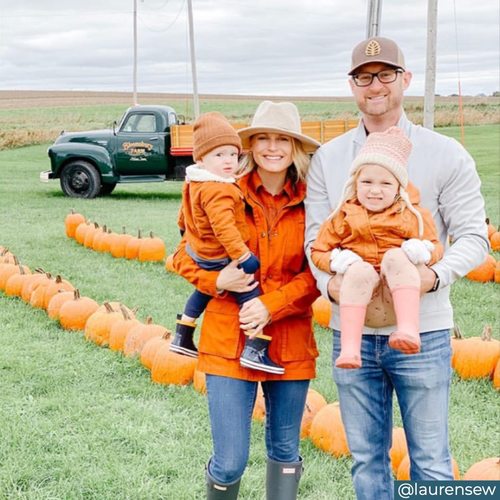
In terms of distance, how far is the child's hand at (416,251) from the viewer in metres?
2.53

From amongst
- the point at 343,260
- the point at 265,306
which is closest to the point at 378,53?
the point at 343,260

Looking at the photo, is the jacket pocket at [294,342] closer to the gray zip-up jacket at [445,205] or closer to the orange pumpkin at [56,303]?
the gray zip-up jacket at [445,205]

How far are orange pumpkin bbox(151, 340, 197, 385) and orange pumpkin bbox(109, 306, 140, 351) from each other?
2.35ft

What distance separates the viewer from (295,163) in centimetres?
297

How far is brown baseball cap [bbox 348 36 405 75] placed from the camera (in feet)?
8.87

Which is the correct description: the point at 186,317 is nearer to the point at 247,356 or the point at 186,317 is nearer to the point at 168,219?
the point at 247,356

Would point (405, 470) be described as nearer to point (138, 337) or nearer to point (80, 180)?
point (138, 337)

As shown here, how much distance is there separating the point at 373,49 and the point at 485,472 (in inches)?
78.5

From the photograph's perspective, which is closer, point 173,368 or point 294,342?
point 294,342

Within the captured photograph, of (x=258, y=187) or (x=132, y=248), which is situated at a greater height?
(x=258, y=187)

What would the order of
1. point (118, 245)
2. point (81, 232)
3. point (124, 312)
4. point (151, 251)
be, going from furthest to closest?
point (81, 232), point (118, 245), point (151, 251), point (124, 312)

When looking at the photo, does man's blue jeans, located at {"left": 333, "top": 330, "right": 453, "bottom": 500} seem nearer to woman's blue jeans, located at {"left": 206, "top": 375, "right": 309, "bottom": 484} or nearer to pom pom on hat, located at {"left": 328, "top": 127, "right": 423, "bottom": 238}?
woman's blue jeans, located at {"left": 206, "top": 375, "right": 309, "bottom": 484}

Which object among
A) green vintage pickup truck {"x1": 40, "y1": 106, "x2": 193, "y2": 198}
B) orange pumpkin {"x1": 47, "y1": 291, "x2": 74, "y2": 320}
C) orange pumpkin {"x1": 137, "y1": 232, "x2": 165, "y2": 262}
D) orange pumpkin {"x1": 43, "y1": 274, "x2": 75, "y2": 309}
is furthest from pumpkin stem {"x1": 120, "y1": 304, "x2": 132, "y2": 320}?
green vintage pickup truck {"x1": 40, "y1": 106, "x2": 193, "y2": 198}

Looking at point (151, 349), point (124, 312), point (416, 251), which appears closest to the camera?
point (416, 251)
